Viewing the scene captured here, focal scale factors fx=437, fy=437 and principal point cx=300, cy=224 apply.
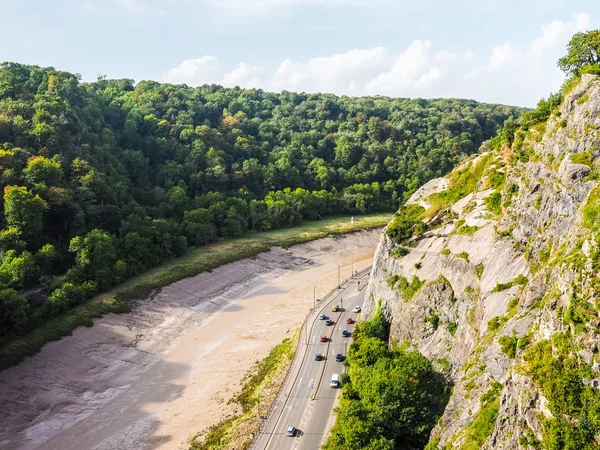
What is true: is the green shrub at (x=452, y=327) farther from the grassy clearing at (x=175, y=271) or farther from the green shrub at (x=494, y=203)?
the grassy clearing at (x=175, y=271)

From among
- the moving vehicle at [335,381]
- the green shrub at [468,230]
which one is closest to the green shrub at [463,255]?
the green shrub at [468,230]

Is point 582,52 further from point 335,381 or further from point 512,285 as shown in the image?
point 335,381

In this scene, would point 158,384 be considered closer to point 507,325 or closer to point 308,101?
point 507,325

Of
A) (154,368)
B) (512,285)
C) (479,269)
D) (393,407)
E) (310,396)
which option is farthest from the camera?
(154,368)

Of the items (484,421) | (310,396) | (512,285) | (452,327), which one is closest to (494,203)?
(512,285)

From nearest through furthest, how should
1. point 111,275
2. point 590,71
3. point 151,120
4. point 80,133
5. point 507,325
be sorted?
point 507,325, point 590,71, point 111,275, point 80,133, point 151,120

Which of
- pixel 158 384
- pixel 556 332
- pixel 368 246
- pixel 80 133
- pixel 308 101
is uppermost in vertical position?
pixel 308 101

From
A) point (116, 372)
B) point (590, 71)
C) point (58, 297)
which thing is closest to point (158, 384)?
point (116, 372)
